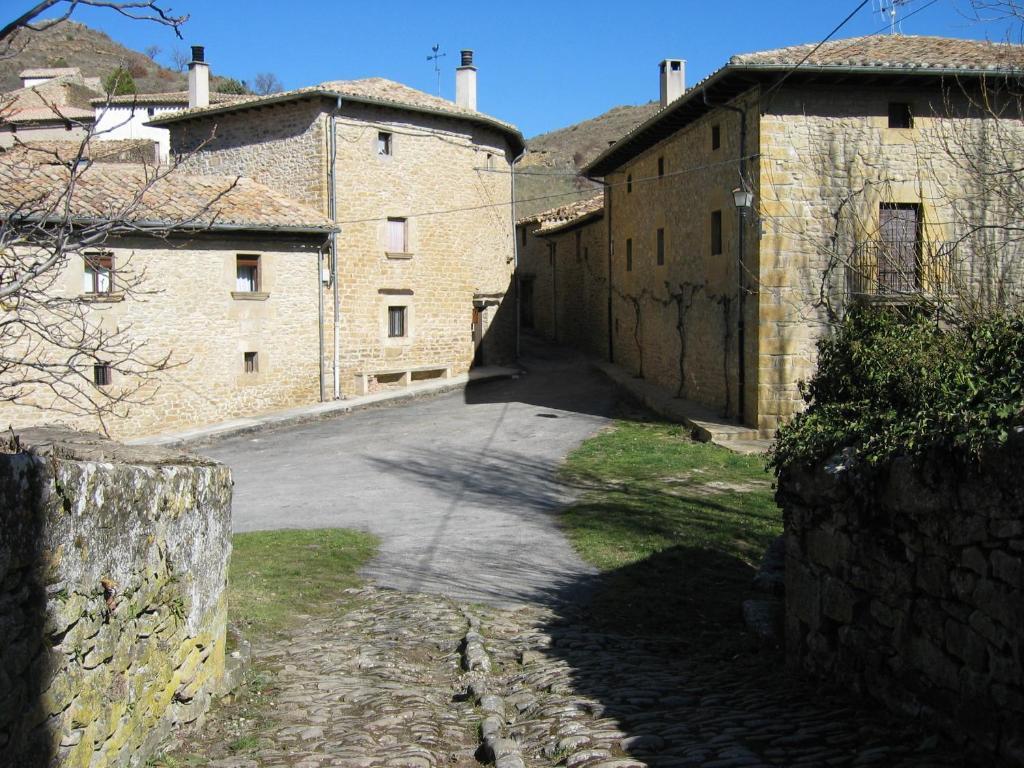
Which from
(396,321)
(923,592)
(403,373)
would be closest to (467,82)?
(396,321)

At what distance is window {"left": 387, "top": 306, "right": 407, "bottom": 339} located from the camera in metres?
26.3

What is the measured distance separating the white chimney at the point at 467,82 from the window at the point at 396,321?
7.36 metres

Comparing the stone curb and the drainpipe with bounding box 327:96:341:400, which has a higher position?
the drainpipe with bounding box 327:96:341:400

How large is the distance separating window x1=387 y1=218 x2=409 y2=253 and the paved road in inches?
172

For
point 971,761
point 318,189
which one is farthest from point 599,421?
point 971,761

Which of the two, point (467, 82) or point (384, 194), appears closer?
point (384, 194)

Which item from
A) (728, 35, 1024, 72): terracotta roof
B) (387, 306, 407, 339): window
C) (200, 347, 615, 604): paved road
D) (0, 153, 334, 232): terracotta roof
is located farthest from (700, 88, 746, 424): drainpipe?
(387, 306, 407, 339): window

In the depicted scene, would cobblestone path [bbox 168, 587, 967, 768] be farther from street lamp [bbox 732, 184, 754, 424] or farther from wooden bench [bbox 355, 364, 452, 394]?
wooden bench [bbox 355, 364, 452, 394]

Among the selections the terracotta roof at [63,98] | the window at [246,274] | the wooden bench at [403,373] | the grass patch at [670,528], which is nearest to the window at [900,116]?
the grass patch at [670,528]

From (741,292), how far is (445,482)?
21.1ft

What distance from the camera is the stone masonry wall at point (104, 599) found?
3133 millimetres

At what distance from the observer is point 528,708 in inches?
225

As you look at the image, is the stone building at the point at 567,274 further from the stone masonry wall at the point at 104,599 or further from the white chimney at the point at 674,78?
the stone masonry wall at the point at 104,599

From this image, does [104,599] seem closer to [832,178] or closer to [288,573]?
[288,573]
